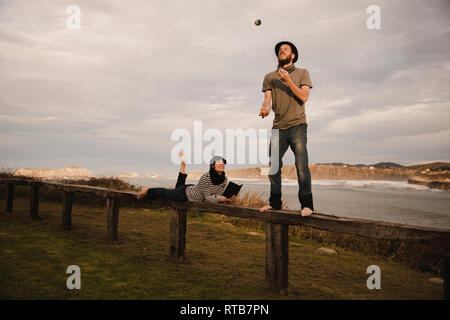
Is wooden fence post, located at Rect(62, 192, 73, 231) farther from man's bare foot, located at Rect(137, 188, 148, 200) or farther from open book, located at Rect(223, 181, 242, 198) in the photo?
open book, located at Rect(223, 181, 242, 198)

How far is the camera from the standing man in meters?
4.16

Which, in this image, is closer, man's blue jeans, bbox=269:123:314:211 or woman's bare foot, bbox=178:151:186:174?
man's blue jeans, bbox=269:123:314:211

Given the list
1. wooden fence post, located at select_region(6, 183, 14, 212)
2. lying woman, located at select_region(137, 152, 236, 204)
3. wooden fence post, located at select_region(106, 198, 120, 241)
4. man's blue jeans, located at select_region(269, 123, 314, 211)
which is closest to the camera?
man's blue jeans, located at select_region(269, 123, 314, 211)

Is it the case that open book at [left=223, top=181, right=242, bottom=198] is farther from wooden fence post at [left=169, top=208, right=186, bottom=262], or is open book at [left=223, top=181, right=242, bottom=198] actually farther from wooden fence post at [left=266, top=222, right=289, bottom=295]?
wooden fence post at [left=266, top=222, right=289, bottom=295]

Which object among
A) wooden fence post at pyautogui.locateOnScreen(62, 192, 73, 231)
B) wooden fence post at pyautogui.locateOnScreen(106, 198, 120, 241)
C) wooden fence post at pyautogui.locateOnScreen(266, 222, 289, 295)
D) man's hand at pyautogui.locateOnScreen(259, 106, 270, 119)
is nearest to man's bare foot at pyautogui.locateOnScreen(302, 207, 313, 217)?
wooden fence post at pyautogui.locateOnScreen(266, 222, 289, 295)

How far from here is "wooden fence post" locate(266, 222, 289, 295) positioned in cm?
416

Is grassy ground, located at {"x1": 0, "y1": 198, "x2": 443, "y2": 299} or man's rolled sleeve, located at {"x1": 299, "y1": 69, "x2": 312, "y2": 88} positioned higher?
man's rolled sleeve, located at {"x1": 299, "y1": 69, "x2": 312, "y2": 88}

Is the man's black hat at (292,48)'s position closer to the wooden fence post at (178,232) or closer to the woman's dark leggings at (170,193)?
the woman's dark leggings at (170,193)

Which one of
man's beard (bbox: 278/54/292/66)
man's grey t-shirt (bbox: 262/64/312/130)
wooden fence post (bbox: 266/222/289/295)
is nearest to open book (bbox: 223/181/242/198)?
wooden fence post (bbox: 266/222/289/295)

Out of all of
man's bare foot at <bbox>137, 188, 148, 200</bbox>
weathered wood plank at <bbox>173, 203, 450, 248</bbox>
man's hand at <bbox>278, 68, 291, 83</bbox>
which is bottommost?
weathered wood plank at <bbox>173, 203, 450, 248</bbox>

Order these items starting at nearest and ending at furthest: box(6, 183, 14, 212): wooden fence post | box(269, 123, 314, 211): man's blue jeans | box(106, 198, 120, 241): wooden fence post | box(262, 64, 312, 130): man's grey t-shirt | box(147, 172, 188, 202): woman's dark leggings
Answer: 1. box(269, 123, 314, 211): man's blue jeans
2. box(262, 64, 312, 130): man's grey t-shirt
3. box(147, 172, 188, 202): woman's dark leggings
4. box(106, 198, 120, 241): wooden fence post
5. box(6, 183, 14, 212): wooden fence post

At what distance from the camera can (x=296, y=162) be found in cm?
421

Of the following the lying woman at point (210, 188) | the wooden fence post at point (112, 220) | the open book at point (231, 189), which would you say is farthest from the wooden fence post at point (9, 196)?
Result: the open book at point (231, 189)
